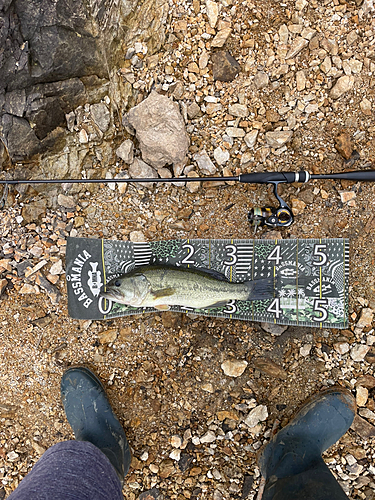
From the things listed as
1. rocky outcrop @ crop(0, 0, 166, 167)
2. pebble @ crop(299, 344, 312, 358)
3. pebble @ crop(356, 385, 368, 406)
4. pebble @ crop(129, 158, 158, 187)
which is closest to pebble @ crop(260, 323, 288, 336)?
pebble @ crop(299, 344, 312, 358)

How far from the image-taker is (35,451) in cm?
321

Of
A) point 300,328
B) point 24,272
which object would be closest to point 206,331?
point 300,328

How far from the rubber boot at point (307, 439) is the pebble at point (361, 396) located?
68mm

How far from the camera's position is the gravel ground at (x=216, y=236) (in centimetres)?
302

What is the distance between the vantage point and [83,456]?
2400 millimetres

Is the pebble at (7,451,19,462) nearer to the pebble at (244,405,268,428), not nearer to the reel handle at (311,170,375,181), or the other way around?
the pebble at (244,405,268,428)

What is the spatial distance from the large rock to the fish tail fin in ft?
4.70

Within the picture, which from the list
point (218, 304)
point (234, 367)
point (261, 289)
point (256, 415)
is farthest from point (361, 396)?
point (218, 304)

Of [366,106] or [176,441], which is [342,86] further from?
[176,441]

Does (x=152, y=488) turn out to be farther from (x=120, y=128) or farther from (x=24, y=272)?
(x=120, y=128)

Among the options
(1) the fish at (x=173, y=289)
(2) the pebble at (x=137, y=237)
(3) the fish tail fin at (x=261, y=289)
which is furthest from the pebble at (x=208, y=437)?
(2) the pebble at (x=137, y=237)

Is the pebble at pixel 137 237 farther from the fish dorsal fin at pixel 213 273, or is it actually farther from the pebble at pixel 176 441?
the pebble at pixel 176 441

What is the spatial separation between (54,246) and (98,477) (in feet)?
6.68

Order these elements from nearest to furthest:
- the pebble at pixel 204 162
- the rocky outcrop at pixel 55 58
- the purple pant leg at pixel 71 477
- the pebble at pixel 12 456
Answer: the purple pant leg at pixel 71 477
the rocky outcrop at pixel 55 58
the pebble at pixel 204 162
the pebble at pixel 12 456
